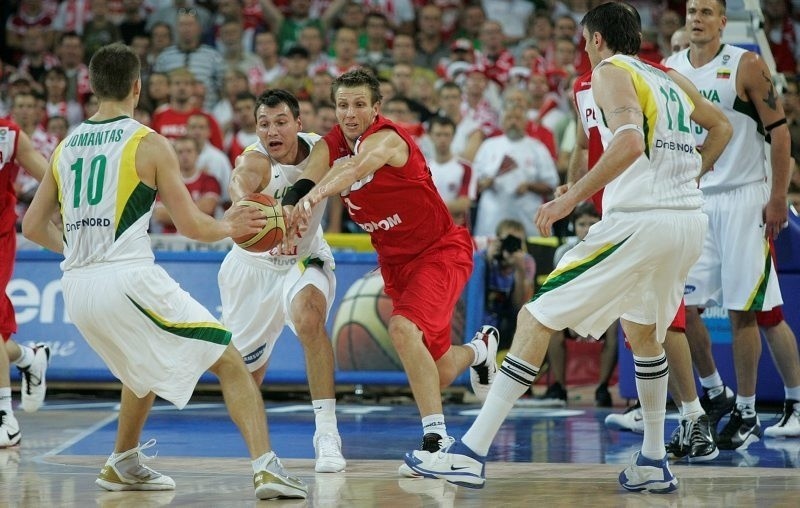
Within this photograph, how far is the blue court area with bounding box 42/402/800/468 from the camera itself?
786 cm

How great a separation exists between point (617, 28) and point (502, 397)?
2.00 m

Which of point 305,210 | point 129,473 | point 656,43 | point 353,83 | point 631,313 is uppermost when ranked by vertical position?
point 656,43

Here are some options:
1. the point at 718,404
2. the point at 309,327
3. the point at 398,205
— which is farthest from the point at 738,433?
the point at 309,327

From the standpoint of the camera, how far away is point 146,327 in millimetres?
6012

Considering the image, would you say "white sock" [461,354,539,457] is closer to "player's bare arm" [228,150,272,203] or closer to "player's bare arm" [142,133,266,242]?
"player's bare arm" [142,133,266,242]

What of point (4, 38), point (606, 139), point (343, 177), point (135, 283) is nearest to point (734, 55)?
point (606, 139)

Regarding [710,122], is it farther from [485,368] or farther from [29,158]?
[29,158]

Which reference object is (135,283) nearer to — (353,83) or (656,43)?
(353,83)

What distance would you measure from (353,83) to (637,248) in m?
2.19

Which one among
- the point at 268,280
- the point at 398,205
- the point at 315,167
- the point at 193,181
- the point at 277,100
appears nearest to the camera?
the point at 315,167

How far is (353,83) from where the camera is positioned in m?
7.38

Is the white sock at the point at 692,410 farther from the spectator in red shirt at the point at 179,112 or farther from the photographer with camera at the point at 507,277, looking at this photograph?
the spectator in red shirt at the point at 179,112

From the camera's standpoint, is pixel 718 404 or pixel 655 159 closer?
pixel 655 159

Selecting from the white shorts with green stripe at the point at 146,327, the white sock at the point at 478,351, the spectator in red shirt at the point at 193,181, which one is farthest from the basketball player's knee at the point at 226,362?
the spectator in red shirt at the point at 193,181
